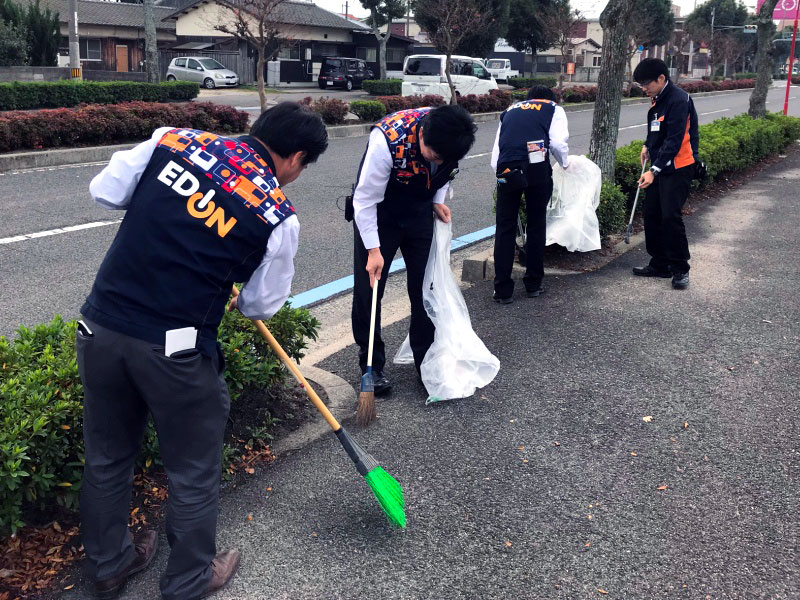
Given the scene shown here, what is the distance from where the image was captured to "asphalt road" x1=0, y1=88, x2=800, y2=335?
224 inches

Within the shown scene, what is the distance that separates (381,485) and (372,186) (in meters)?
1.49

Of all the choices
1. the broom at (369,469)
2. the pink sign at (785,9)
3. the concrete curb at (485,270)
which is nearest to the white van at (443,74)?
the pink sign at (785,9)

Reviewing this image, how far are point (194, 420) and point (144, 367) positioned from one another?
24cm

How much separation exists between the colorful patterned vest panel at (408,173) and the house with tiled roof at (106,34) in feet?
127

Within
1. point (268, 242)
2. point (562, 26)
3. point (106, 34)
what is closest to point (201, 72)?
point (106, 34)

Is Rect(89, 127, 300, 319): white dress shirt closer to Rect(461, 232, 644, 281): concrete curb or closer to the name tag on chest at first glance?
the name tag on chest

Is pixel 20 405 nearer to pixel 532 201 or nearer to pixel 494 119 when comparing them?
pixel 532 201

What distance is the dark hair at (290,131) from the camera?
2.41m

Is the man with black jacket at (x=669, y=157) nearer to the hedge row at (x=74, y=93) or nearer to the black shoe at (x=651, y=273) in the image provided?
the black shoe at (x=651, y=273)

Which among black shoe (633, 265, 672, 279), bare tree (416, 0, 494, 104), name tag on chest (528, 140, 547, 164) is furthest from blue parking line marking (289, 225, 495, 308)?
bare tree (416, 0, 494, 104)

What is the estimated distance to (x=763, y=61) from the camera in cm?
1512

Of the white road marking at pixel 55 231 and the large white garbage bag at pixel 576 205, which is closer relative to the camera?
the large white garbage bag at pixel 576 205

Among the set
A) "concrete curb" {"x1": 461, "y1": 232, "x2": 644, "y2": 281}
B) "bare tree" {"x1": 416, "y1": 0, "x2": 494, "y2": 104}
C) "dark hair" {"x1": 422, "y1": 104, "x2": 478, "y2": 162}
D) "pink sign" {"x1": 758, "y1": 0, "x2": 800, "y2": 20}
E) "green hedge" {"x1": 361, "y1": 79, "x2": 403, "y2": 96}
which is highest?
"bare tree" {"x1": 416, "y1": 0, "x2": 494, "y2": 104}

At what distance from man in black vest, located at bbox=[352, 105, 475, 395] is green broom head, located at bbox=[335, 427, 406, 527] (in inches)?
42.6
